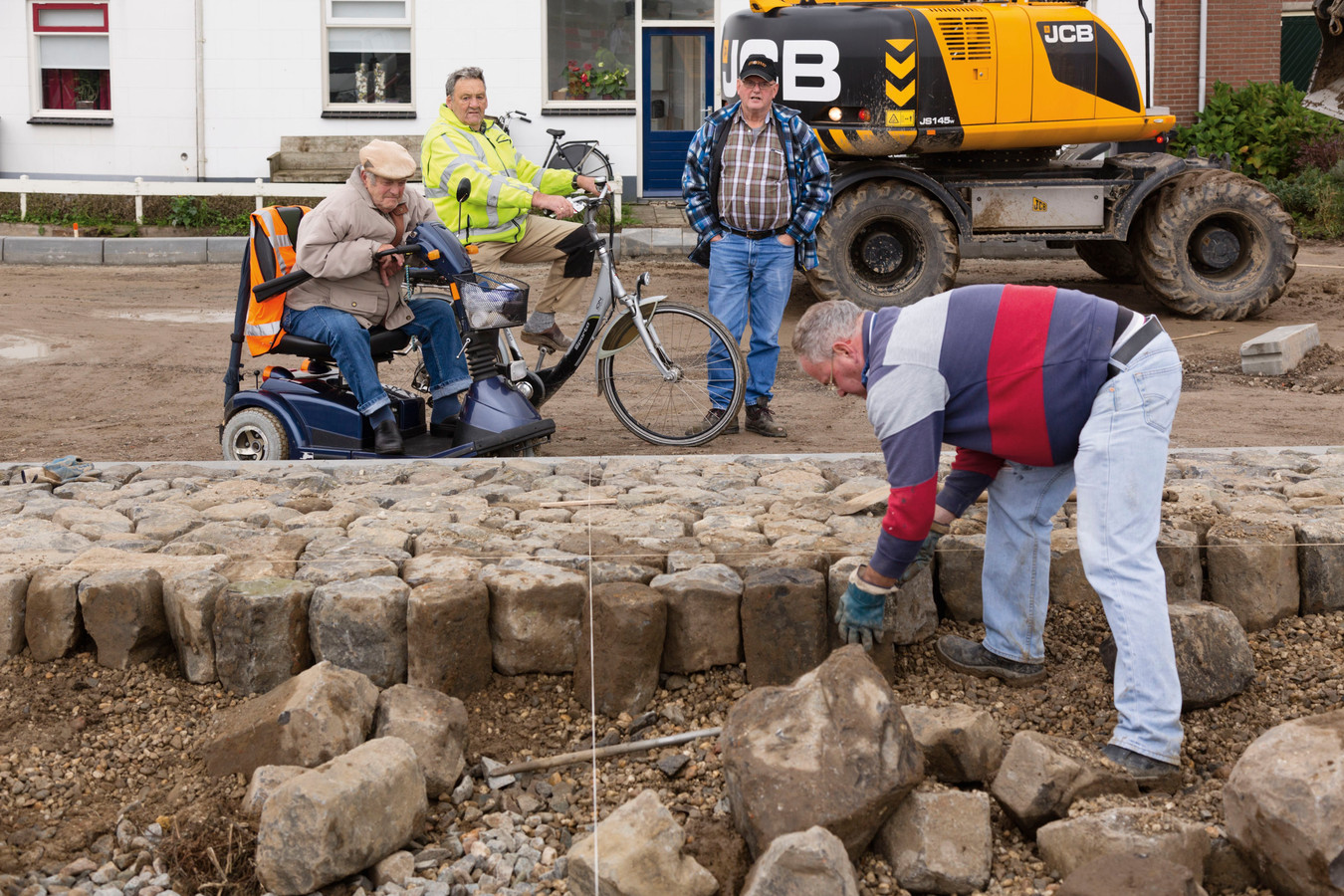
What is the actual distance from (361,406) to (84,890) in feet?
9.89

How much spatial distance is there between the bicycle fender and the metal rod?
3.09 m

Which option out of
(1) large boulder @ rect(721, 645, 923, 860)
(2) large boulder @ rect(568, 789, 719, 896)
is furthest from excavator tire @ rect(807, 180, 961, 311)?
(2) large boulder @ rect(568, 789, 719, 896)

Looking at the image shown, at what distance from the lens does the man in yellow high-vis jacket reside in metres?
6.33

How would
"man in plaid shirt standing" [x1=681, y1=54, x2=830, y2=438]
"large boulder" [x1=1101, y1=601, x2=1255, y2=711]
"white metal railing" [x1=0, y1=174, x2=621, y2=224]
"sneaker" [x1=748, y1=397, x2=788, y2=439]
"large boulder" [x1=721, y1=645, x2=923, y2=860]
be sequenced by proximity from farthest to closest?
"white metal railing" [x1=0, y1=174, x2=621, y2=224]
"sneaker" [x1=748, y1=397, x2=788, y2=439]
"man in plaid shirt standing" [x1=681, y1=54, x2=830, y2=438]
"large boulder" [x1=1101, y1=601, x2=1255, y2=711]
"large boulder" [x1=721, y1=645, x2=923, y2=860]

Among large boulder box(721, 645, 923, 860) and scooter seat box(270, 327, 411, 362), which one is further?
scooter seat box(270, 327, 411, 362)

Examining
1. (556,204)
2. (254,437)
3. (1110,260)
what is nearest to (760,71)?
(556,204)

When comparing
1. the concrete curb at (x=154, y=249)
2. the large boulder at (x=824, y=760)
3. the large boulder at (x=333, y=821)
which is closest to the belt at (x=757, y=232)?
the large boulder at (x=824, y=760)

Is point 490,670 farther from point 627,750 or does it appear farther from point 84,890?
point 84,890

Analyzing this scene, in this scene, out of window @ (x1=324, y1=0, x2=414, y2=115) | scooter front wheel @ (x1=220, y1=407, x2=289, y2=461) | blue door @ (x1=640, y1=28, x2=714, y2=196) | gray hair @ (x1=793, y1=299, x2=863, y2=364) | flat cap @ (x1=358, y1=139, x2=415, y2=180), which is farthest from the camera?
blue door @ (x1=640, y1=28, x2=714, y2=196)

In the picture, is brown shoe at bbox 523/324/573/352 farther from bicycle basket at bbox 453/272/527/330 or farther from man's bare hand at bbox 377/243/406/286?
man's bare hand at bbox 377/243/406/286

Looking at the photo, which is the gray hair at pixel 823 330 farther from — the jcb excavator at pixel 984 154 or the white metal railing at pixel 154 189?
the white metal railing at pixel 154 189

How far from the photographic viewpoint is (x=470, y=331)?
611cm

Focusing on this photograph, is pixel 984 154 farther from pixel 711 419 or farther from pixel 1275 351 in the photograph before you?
pixel 711 419

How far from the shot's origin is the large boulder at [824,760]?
3053mm
